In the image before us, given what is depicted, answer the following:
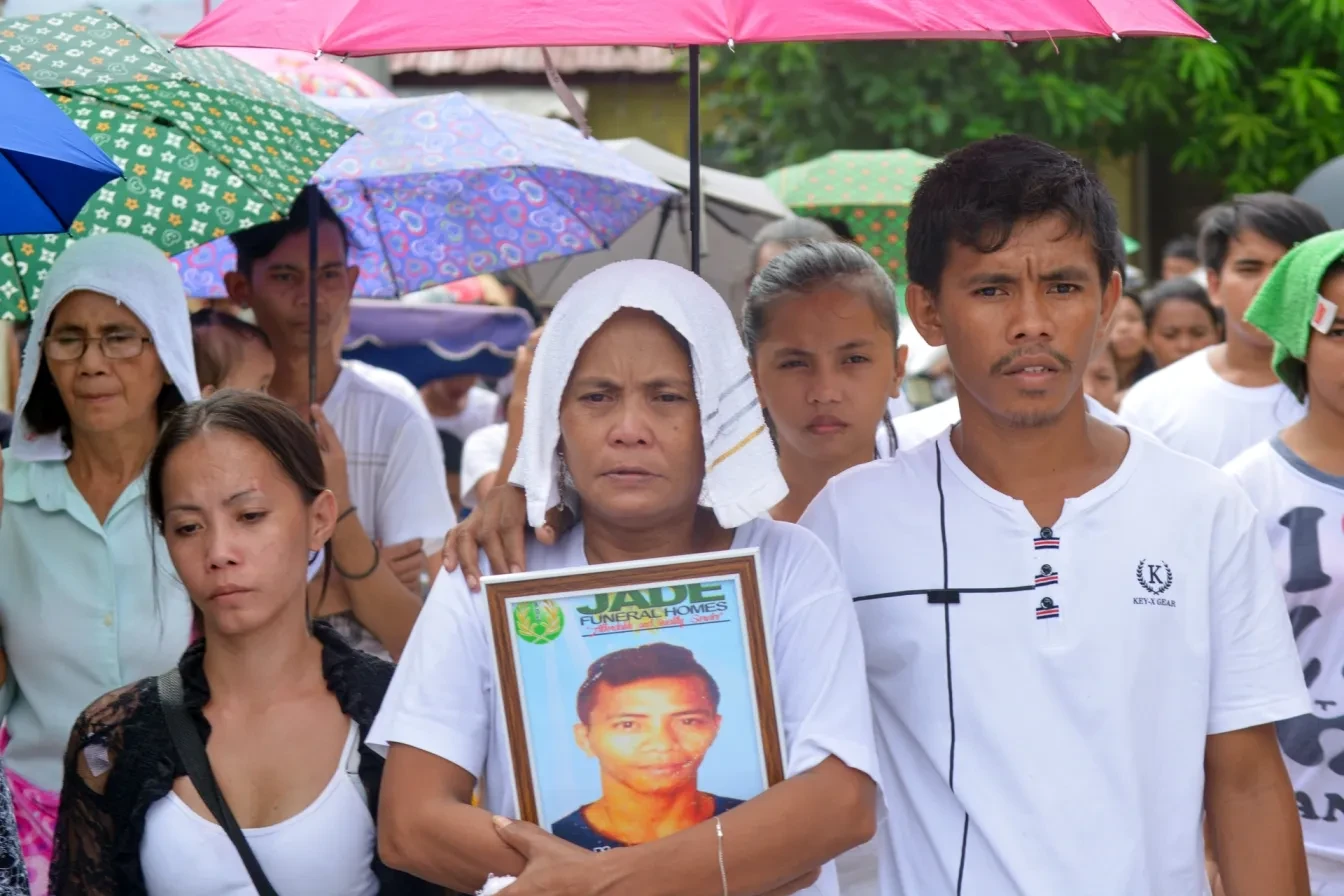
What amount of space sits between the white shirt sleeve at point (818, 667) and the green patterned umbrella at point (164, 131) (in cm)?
205

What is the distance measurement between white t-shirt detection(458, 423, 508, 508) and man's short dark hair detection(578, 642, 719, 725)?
17.9ft

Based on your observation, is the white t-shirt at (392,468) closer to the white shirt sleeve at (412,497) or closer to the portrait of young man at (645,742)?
the white shirt sleeve at (412,497)

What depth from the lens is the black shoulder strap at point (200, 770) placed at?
319 cm

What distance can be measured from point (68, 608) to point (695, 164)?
69.0 inches

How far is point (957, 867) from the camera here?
303 centimetres

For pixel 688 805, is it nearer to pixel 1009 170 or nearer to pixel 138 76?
pixel 1009 170

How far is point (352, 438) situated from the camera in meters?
5.45

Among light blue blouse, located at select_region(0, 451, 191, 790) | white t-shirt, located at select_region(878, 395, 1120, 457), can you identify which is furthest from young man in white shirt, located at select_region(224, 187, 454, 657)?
white t-shirt, located at select_region(878, 395, 1120, 457)

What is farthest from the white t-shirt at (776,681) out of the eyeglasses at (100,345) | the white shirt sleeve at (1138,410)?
the white shirt sleeve at (1138,410)

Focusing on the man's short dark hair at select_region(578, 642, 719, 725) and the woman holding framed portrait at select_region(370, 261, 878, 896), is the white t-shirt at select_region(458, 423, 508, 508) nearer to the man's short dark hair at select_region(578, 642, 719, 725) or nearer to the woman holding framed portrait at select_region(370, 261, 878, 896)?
the woman holding framed portrait at select_region(370, 261, 878, 896)

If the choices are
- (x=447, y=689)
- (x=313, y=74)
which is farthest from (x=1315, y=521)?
(x=313, y=74)

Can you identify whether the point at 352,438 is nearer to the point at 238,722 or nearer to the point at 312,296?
the point at 312,296

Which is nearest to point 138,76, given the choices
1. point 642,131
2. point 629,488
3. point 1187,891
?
point 629,488

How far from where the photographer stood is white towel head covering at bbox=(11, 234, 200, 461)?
4250 millimetres
